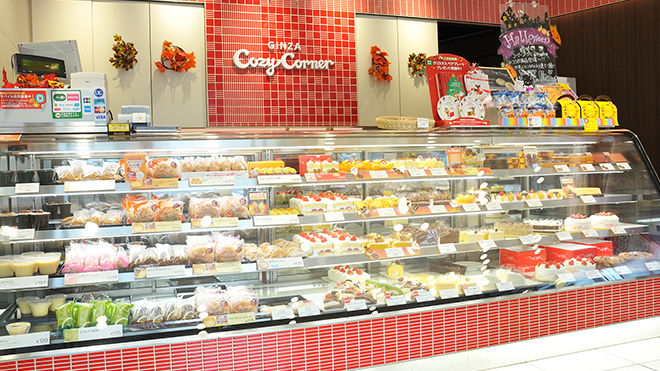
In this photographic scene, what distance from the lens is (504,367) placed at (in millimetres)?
3297

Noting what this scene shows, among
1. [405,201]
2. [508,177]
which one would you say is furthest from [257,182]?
[508,177]

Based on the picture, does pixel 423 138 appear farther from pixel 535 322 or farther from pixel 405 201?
pixel 535 322

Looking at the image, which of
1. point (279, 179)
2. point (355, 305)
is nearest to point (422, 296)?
point (355, 305)

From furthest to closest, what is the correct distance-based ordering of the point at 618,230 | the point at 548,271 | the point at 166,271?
the point at 618,230, the point at 548,271, the point at 166,271

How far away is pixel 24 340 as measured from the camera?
8.25ft

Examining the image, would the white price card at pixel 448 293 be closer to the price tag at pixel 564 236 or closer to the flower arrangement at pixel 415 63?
the price tag at pixel 564 236

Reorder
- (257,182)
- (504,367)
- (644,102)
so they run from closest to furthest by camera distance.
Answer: (257,182), (504,367), (644,102)

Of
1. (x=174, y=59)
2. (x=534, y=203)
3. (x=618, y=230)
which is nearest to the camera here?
(x=534, y=203)

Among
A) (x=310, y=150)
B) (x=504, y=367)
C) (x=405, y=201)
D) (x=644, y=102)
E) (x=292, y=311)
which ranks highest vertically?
(x=644, y=102)

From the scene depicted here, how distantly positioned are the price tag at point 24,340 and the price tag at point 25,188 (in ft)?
2.51

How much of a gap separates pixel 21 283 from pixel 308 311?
62.8 inches

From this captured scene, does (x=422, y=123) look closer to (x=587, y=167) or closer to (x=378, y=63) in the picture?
(x=587, y=167)

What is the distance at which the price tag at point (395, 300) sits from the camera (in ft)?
10.1

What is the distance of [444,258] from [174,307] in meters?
2.05
